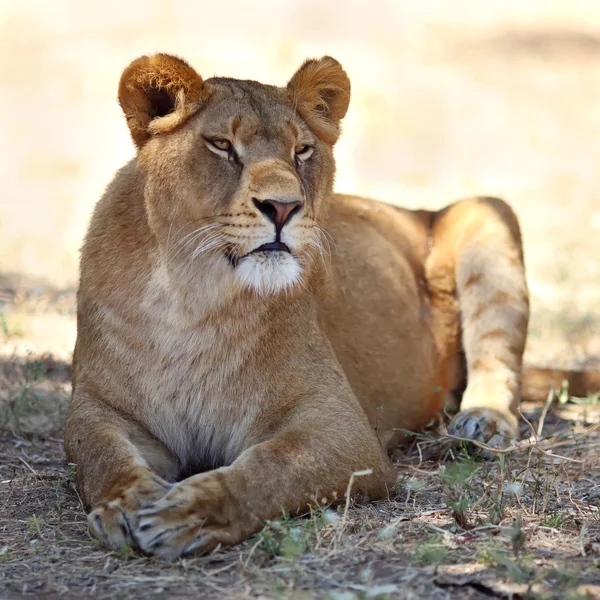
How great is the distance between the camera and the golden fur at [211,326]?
313cm

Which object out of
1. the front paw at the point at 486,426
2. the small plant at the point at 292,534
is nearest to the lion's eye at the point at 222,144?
the small plant at the point at 292,534

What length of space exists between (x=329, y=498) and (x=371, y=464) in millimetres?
276

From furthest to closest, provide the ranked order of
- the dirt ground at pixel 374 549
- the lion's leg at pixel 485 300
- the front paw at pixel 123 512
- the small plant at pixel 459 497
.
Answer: the lion's leg at pixel 485 300 < the small plant at pixel 459 497 < the front paw at pixel 123 512 < the dirt ground at pixel 374 549

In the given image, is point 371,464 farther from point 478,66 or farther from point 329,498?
point 478,66

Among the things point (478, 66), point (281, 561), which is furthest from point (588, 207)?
point (281, 561)

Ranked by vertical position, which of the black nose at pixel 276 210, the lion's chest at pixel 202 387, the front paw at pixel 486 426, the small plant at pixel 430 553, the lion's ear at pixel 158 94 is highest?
the lion's ear at pixel 158 94

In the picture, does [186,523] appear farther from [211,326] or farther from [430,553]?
[211,326]

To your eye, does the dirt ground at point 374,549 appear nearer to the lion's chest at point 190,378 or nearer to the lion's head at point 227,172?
the lion's chest at point 190,378

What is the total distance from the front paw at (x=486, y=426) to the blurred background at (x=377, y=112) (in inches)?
69.5

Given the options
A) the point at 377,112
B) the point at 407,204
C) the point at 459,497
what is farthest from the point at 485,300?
the point at 377,112

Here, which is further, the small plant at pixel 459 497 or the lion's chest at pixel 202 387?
the lion's chest at pixel 202 387

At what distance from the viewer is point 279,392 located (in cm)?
357

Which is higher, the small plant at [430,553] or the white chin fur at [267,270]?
the white chin fur at [267,270]

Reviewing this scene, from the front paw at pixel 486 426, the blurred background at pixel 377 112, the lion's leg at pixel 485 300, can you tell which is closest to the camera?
the front paw at pixel 486 426
